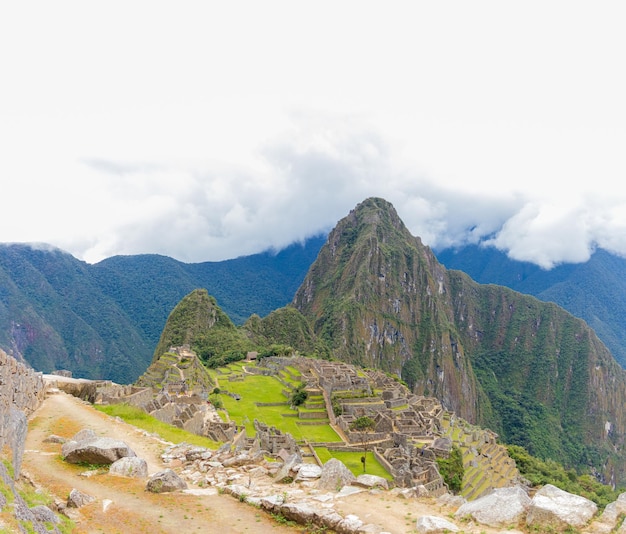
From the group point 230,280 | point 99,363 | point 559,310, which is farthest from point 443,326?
point 99,363

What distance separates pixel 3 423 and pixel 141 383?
38.9 m

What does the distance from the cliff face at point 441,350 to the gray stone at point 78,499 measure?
11593cm

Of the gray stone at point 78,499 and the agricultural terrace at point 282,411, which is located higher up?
the gray stone at point 78,499

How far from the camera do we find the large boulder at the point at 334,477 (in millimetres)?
10453

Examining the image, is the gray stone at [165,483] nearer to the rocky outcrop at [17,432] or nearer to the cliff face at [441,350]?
the rocky outcrop at [17,432]

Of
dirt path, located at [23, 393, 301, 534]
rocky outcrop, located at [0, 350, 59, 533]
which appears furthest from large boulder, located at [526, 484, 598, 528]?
rocky outcrop, located at [0, 350, 59, 533]

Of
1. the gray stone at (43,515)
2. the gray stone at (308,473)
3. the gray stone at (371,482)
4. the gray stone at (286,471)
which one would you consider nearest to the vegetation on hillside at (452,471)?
the gray stone at (371,482)

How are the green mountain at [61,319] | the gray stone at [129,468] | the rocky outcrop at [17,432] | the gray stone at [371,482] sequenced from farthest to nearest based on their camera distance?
1. the green mountain at [61,319]
2. the gray stone at [129,468]
3. the gray stone at [371,482]
4. the rocky outcrop at [17,432]

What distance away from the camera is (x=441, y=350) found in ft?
530

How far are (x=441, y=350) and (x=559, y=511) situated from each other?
16037cm

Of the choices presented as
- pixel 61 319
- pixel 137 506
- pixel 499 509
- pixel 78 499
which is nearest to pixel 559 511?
pixel 499 509

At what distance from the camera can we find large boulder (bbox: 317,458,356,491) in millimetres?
10453

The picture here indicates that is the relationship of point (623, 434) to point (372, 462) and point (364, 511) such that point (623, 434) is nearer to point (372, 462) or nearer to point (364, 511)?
point (372, 462)

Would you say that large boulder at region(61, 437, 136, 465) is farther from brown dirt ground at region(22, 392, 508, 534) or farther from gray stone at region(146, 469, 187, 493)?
gray stone at region(146, 469, 187, 493)
